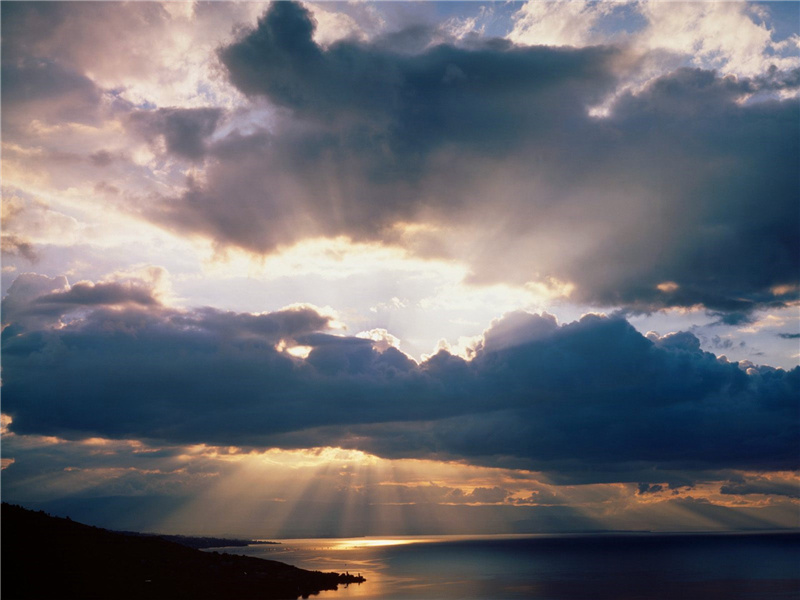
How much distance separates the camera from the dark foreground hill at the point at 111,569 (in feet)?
409

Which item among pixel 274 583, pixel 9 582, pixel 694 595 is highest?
pixel 9 582

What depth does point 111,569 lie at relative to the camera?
137250mm

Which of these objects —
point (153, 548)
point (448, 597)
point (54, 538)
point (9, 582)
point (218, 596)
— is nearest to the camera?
point (9, 582)

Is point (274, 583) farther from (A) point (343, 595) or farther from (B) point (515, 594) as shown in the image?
(B) point (515, 594)

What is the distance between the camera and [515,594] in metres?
194

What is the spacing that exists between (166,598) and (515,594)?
114095mm

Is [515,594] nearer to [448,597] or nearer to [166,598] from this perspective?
[448,597]

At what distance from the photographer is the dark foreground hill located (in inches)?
4904

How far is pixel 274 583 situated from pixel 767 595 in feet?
505

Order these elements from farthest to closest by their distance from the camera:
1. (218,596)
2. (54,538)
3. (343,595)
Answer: (343,595) < (54,538) < (218,596)

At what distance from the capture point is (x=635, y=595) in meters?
194

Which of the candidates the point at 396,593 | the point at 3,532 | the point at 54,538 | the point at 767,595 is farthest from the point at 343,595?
the point at 767,595

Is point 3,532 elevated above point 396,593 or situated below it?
above

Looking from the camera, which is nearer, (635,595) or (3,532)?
(3,532)
